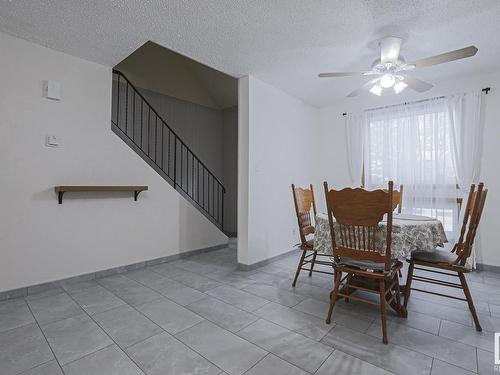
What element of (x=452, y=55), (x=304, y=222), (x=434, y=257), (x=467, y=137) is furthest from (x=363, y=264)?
(x=467, y=137)

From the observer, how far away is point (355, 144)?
436 centimetres

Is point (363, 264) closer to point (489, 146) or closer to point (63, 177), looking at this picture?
point (489, 146)

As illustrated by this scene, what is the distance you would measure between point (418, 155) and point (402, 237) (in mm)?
2296

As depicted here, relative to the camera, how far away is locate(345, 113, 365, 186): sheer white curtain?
4309 mm

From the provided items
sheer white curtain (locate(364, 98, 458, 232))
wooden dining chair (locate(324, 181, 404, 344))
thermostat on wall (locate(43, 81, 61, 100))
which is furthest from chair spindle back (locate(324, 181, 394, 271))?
thermostat on wall (locate(43, 81, 61, 100))

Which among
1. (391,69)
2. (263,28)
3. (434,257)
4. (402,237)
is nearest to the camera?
(402,237)

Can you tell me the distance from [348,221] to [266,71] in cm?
227

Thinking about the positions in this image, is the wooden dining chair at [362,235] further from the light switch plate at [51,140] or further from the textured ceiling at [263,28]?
the light switch plate at [51,140]

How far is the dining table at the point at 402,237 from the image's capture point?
6.53ft

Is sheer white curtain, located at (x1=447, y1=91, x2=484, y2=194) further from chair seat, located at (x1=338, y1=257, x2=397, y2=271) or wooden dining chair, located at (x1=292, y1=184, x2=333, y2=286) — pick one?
chair seat, located at (x1=338, y1=257, x2=397, y2=271)

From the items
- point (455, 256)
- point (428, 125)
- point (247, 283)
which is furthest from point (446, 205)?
point (247, 283)

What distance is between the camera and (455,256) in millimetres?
2225

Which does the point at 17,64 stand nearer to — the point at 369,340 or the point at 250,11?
the point at 250,11

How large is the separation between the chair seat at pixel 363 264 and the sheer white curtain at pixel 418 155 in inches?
84.5
